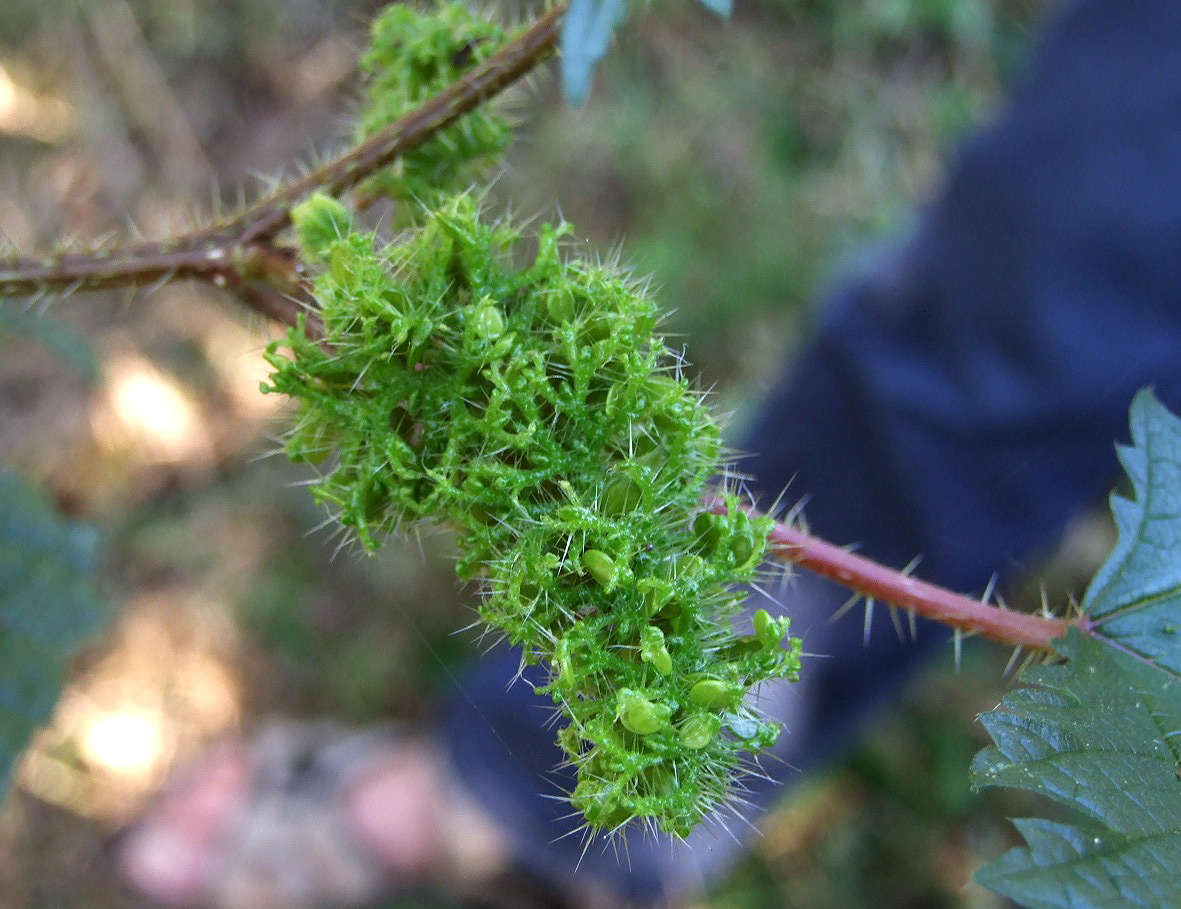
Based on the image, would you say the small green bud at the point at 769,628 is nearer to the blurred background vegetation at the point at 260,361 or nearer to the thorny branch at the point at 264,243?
the thorny branch at the point at 264,243

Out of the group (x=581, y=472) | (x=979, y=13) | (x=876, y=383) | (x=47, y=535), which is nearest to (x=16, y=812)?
(x=47, y=535)

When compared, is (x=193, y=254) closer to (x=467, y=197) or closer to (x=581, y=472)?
(x=467, y=197)

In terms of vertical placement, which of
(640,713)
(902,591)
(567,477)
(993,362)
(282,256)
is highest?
(282,256)

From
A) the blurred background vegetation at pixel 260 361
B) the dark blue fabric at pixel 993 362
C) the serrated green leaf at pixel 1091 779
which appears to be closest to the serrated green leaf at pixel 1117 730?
the serrated green leaf at pixel 1091 779

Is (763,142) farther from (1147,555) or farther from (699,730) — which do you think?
(699,730)

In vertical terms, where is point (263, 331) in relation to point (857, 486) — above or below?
above

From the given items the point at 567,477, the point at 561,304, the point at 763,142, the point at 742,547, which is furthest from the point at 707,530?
the point at 763,142
